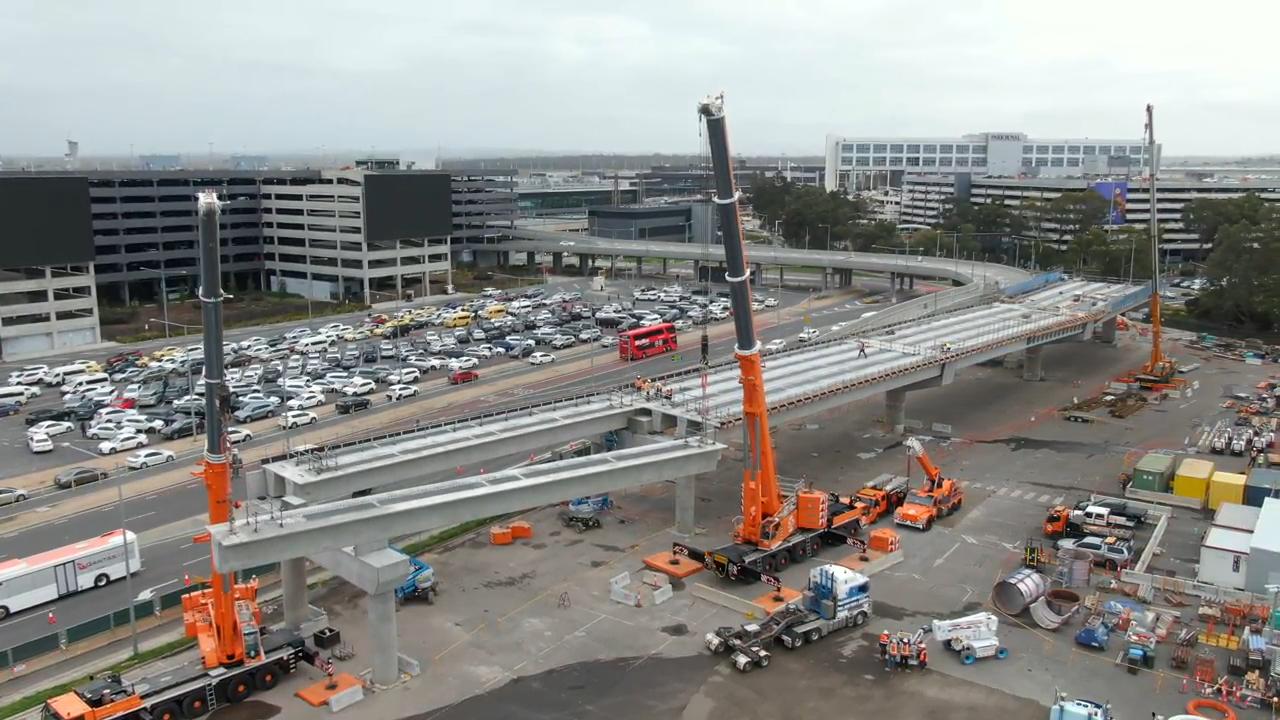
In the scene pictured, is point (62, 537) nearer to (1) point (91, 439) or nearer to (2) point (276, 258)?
(1) point (91, 439)

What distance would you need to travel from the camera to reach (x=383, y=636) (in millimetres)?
29938

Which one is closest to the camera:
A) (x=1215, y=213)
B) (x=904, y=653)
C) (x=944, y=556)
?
(x=904, y=653)

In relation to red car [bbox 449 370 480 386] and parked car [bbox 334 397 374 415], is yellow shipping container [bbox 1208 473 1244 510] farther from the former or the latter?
parked car [bbox 334 397 374 415]

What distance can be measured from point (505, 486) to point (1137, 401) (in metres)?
49.4

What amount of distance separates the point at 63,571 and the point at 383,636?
15.0 m

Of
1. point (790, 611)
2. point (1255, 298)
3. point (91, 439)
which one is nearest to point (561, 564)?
point (790, 611)

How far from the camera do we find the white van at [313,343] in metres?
84.8

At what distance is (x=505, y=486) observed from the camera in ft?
112

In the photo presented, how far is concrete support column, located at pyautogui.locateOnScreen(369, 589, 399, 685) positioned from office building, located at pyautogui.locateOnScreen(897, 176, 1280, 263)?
130434 millimetres

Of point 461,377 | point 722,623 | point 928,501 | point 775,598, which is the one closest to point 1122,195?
point 461,377

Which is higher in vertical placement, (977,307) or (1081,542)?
(977,307)

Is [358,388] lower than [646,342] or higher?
lower

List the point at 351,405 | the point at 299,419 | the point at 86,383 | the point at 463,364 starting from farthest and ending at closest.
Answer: the point at 463,364
the point at 86,383
the point at 351,405
the point at 299,419

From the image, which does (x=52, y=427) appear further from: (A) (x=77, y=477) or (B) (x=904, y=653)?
(B) (x=904, y=653)
